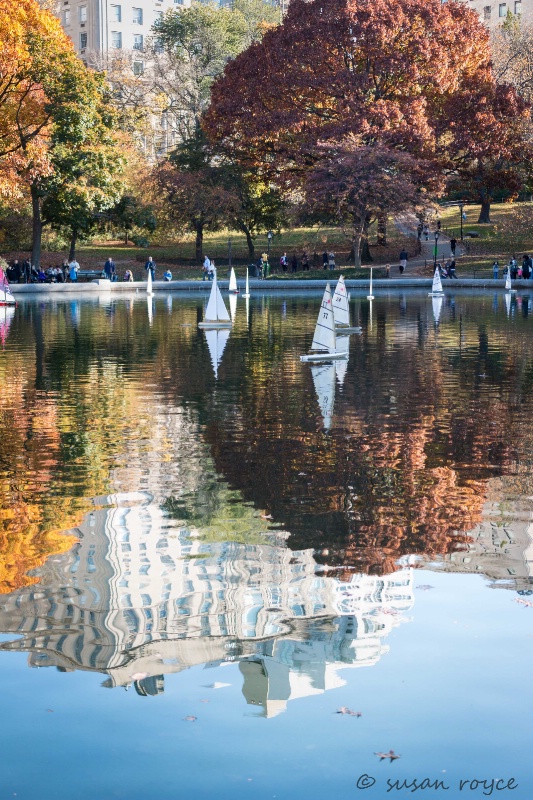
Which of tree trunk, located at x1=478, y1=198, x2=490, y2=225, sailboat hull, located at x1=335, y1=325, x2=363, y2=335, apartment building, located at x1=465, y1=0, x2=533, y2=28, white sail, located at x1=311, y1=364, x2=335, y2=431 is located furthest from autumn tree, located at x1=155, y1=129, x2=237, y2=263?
apartment building, located at x1=465, y1=0, x2=533, y2=28

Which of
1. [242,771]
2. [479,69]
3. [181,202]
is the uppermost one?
[479,69]

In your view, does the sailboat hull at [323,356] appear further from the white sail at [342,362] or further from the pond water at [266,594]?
the pond water at [266,594]

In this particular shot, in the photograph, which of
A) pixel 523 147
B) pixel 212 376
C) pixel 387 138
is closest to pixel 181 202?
pixel 387 138

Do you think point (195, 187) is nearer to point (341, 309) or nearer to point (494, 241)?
point (494, 241)

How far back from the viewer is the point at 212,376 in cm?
2069

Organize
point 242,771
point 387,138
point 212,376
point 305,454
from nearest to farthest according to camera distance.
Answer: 1. point 242,771
2. point 305,454
3. point 212,376
4. point 387,138

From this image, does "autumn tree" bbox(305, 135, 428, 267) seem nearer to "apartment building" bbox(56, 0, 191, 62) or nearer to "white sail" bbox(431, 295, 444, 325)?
"white sail" bbox(431, 295, 444, 325)

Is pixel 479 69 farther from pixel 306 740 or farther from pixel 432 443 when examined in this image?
pixel 306 740

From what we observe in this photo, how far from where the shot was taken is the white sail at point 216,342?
930 inches

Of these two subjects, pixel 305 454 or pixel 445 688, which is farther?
pixel 305 454

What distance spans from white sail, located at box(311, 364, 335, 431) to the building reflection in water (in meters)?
6.36

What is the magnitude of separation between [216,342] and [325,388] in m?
9.48

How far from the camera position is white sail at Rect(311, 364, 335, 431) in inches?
632

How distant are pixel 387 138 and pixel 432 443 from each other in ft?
170
